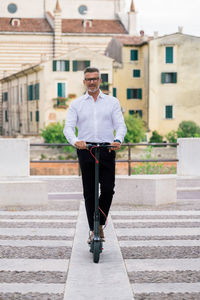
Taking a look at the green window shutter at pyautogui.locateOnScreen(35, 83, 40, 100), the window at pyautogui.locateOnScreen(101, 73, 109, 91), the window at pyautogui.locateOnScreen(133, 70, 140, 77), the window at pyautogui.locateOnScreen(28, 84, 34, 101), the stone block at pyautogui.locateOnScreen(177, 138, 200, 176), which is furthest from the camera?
the window at pyautogui.locateOnScreen(28, 84, 34, 101)

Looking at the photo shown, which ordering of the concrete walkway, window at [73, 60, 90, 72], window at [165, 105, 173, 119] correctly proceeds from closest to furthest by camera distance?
the concrete walkway < window at [73, 60, 90, 72] < window at [165, 105, 173, 119]

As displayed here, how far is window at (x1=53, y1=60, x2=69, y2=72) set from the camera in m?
61.1

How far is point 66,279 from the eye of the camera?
18.5ft

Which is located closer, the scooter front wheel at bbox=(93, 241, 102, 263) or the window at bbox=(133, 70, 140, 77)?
the scooter front wheel at bbox=(93, 241, 102, 263)

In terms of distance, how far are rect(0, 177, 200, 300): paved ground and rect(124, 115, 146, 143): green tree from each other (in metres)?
47.9

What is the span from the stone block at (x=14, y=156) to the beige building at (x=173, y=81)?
47.3m

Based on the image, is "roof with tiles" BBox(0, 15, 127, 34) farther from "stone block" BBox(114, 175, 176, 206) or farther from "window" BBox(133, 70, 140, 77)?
"stone block" BBox(114, 175, 176, 206)

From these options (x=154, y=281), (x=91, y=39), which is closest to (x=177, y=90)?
(x=91, y=39)

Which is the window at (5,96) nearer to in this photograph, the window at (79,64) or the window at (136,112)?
the window at (79,64)

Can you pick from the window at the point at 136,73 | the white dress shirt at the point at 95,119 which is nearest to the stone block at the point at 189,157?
the white dress shirt at the point at 95,119

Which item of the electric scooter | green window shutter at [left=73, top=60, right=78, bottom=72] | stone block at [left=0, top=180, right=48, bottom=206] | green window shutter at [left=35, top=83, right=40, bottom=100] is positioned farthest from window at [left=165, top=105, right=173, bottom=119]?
the electric scooter

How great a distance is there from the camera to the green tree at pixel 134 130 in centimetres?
5827

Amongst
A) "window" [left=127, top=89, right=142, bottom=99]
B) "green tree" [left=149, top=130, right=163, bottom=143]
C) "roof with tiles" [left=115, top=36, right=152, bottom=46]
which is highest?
"roof with tiles" [left=115, top=36, right=152, bottom=46]

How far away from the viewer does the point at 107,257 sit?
262 inches
